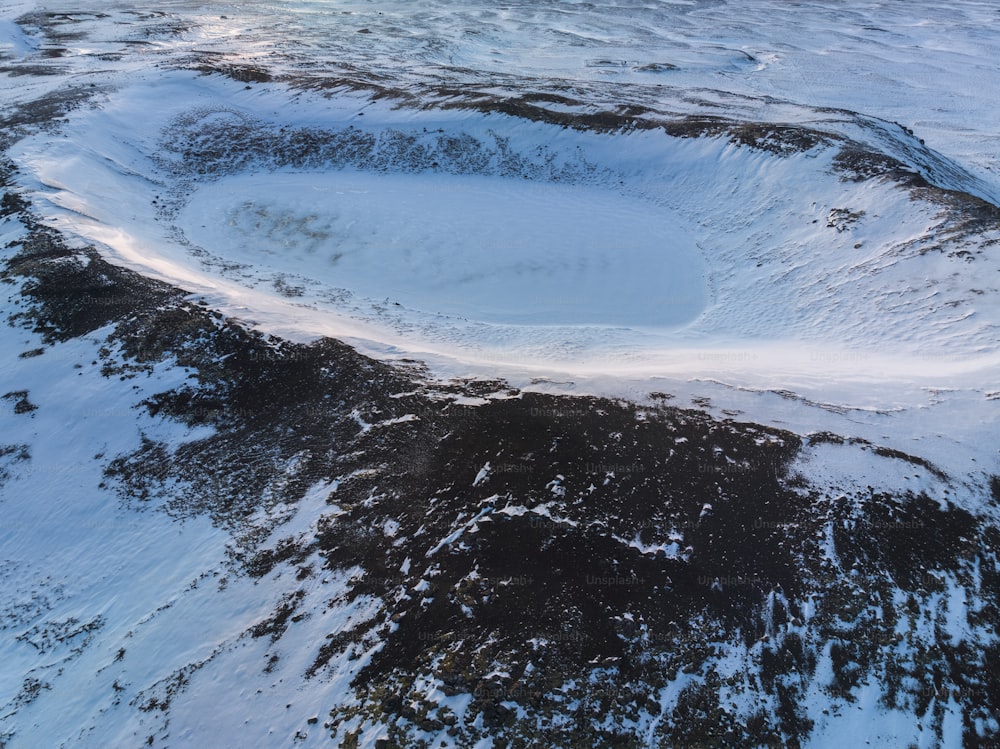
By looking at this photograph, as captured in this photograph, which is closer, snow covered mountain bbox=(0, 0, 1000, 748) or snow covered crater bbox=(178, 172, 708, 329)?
snow covered mountain bbox=(0, 0, 1000, 748)

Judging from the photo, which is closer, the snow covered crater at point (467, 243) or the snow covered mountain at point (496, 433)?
the snow covered mountain at point (496, 433)

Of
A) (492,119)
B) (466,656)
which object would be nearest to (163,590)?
(466,656)

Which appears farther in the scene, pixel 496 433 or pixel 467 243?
pixel 467 243

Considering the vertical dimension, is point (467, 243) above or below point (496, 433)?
below
